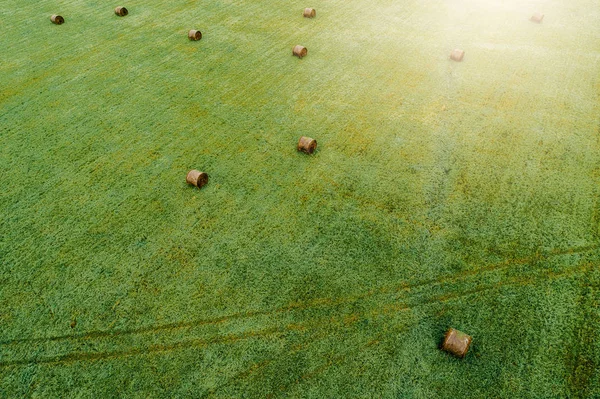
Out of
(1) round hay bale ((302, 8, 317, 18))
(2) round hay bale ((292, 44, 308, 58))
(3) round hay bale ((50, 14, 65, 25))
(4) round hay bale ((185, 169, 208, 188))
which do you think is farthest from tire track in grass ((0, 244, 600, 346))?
(3) round hay bale ((50, 14, 65, 25))

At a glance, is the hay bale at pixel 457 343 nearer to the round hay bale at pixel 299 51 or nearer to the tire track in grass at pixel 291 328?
the tire track in grass at pixel 291 328

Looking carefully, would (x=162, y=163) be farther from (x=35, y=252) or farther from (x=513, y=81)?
(x=513, y=81)

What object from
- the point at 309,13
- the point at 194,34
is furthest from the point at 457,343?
the point at 309,13

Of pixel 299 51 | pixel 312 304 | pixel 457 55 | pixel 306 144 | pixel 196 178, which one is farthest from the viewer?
pixel 299 51

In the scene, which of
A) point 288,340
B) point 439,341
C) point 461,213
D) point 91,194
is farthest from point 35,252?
point 461,213

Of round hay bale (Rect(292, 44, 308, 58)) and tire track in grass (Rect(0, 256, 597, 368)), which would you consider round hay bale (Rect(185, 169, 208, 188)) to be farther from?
round hay bale (Rect(292, 44, 308, 58))

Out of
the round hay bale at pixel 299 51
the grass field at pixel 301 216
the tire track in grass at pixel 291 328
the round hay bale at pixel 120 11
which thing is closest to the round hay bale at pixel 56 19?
the grass field at pixel 301 216

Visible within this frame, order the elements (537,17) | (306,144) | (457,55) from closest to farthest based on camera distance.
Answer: (306,144) < (457,55) < (537,17)

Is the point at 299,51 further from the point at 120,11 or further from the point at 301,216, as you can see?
the point at 120,11
